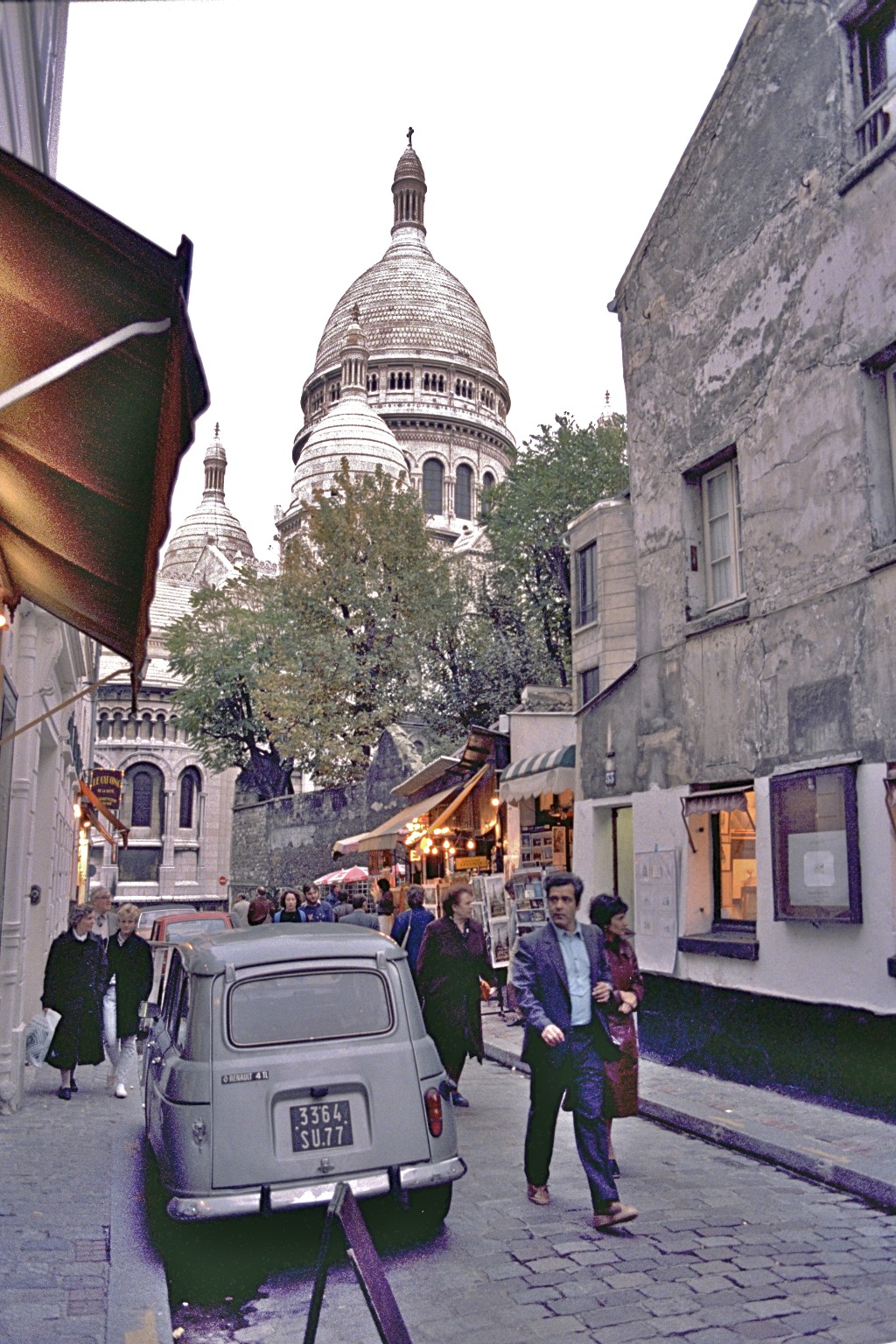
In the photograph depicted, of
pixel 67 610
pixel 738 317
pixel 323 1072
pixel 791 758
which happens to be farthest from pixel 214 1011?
pixel 738 317

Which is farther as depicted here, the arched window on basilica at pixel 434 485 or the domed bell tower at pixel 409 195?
the domed bell tower at pixel 409 195

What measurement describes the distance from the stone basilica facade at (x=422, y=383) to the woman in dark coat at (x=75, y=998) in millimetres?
62623

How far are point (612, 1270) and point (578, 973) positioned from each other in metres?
1.53

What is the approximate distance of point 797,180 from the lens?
32.4ft

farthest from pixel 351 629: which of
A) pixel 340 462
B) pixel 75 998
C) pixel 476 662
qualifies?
pixel 340 462

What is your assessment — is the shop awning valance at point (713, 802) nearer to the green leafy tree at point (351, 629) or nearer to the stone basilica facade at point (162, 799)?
the green leafy tree at point (351, 629)

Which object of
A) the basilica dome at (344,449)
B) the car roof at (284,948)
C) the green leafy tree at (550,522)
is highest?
the basilica dome at (344,449)

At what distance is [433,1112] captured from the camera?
226 inches

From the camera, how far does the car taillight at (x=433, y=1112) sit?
571cm

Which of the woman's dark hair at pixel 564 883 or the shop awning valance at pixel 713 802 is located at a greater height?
the shop awning valance at pixel 713 802

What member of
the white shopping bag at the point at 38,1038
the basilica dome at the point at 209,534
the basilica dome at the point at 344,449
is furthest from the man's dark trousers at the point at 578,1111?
the basilica dome at the point at 209,534

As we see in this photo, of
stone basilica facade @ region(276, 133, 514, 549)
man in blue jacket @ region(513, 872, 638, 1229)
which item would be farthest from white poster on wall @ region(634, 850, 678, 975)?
stone basilica facade @ region(276, 133, 514, 549)

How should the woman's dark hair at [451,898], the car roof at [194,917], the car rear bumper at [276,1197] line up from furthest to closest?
the car roof at [194,917], the woman's dark hair at [451,898], the car rear bumper at [276,1197]

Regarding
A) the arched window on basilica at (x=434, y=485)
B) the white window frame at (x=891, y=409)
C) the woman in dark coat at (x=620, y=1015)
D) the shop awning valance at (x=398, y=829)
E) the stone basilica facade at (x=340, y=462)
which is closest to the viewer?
the woman in dark coat at (x=620, y=1015)
